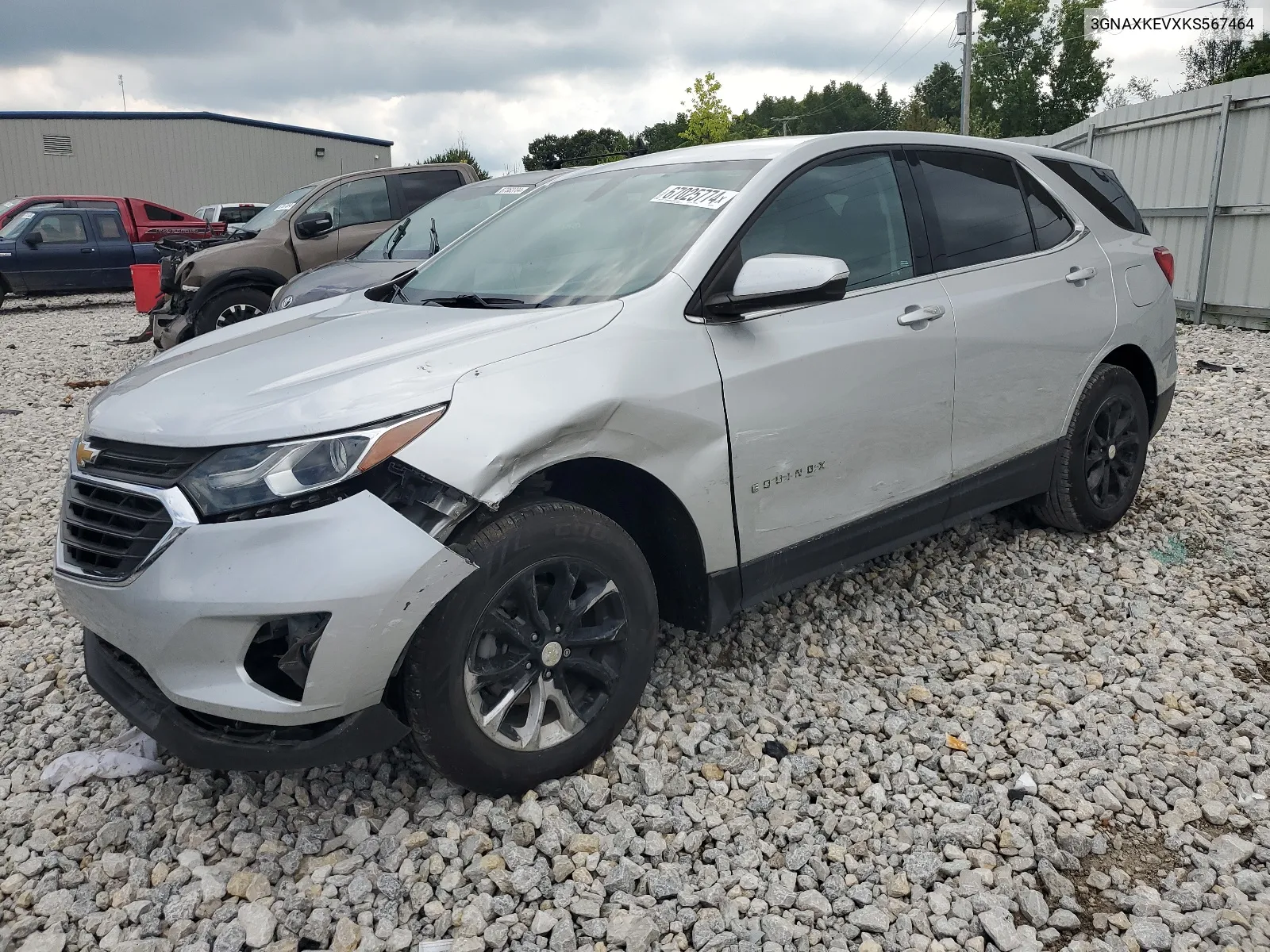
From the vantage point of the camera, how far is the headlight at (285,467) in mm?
2234

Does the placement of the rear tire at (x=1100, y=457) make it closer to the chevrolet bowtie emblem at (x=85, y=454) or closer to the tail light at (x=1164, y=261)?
the tail light at (x=1164, y=261)

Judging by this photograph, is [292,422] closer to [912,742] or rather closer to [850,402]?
[850,402]

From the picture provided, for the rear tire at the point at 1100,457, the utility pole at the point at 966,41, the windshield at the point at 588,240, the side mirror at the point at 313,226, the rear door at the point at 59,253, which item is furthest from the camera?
the utility pole at the point at 966,41

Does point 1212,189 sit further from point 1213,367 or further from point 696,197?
point 696,197

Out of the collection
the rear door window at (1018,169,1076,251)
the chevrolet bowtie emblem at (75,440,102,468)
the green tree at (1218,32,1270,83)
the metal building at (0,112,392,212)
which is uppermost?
the green tree at (1218,32,1270,83)

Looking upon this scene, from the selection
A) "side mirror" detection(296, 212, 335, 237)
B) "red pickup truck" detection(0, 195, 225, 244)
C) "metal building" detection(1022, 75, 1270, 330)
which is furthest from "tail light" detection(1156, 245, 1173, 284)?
"red pickup truck" detection(0, 195, 225, 244)

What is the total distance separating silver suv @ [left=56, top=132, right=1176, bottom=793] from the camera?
2254 mm

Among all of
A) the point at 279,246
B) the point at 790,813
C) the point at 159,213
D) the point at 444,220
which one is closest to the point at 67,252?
the point at 159,213

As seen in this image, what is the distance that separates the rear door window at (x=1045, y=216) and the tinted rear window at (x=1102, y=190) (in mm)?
201

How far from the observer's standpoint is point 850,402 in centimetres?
311

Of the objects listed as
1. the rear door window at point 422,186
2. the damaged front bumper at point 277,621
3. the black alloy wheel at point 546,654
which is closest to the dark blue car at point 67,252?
the rear door window at point 422,186

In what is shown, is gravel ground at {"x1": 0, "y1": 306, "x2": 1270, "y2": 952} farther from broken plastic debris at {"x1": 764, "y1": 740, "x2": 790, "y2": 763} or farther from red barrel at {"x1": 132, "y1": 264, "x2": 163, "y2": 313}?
red barrel at {"x1": 132, "y1": 264, "x2": 163, "y2": 313}

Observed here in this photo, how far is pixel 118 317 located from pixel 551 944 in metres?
15.1

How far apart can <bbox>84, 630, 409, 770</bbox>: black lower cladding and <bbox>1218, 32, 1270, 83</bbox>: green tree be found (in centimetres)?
3812
